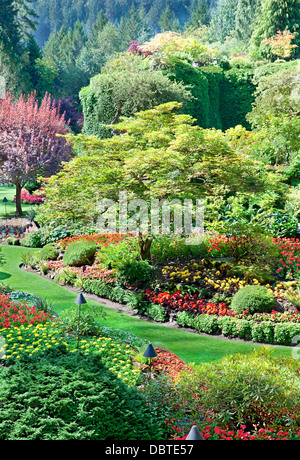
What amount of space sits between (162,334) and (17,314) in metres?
2.58

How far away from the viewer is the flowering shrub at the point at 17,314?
293 inches

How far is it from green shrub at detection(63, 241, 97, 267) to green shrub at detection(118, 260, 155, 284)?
157 cm

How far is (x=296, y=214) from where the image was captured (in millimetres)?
13125

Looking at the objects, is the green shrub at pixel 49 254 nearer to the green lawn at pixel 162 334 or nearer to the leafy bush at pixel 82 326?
the green lawn at pixel 162 334

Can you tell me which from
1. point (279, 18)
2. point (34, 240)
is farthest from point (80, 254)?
point (279, 18)

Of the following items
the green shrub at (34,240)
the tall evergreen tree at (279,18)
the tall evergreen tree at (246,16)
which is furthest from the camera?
the tall evergreen tree at (246,16)

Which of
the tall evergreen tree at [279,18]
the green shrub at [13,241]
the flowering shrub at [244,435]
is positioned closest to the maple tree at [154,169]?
the green shrub at [13,241]

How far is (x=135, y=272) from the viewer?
33.0ft

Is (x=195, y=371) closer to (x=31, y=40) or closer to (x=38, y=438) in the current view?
(x=38, y=438)

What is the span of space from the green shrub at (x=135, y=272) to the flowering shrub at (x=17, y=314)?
7.83ft

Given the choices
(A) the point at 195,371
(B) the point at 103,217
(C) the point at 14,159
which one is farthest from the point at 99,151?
(C) the point at 14,159

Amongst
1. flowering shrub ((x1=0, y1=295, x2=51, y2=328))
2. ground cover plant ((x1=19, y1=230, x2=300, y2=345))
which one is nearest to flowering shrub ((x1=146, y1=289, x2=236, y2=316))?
ground cover plant ((x1=19, y1=230, x2=300, y2=345))

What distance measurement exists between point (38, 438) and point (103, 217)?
641cm

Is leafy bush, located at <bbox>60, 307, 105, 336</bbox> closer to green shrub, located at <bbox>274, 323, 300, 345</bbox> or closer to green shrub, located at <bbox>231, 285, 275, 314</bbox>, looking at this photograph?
green shrub, located at <bbox>231, 285, 275, 314</bbox>
